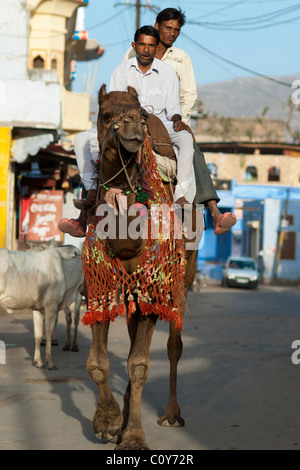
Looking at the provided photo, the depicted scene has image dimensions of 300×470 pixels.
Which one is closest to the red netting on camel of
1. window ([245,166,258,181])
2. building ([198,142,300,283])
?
building ([198,142,300,283])

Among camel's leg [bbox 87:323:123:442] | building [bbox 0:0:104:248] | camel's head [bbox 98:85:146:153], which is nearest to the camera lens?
camel's head [bbox 98:85:146:153]

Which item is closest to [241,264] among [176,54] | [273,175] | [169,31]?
[273,175]

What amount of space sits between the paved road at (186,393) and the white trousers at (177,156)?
2.11m

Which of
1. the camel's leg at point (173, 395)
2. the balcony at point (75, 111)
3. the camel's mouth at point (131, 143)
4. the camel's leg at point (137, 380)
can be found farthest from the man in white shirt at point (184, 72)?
the balcony at point (75, 111)

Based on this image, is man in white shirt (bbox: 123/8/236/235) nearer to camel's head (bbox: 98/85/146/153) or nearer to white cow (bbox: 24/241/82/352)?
camel's head (bbox: 98/85/146/153)

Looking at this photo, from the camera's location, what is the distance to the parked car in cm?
3906

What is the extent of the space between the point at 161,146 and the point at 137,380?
2035 millimetres

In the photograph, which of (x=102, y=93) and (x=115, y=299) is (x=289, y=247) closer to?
(x=115, y=299)

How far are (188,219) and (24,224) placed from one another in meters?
13.7

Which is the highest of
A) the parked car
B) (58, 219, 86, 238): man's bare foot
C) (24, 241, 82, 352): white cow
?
(58, 219, 86, 238): man's bare foot

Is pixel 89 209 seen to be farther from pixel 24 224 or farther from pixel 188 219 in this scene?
pixel 24 224

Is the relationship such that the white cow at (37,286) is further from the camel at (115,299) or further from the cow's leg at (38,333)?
the camel at (115,299)

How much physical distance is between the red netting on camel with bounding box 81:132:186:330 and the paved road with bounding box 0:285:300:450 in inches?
44.4

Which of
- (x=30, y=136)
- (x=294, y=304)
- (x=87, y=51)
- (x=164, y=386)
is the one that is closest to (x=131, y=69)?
(x=164, y=386)
